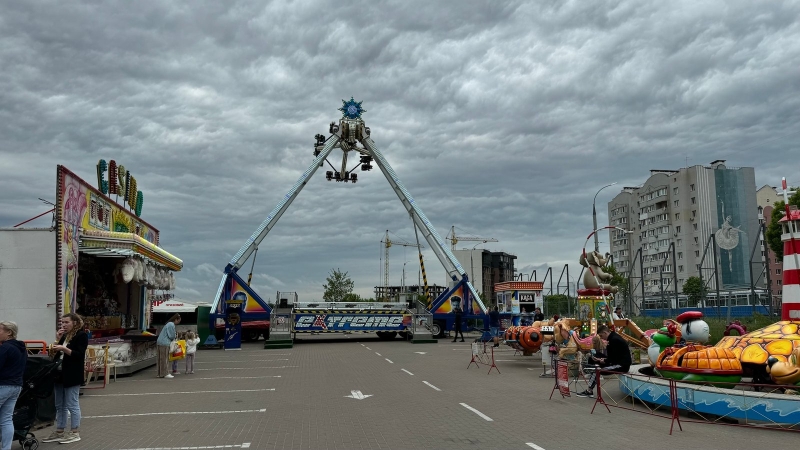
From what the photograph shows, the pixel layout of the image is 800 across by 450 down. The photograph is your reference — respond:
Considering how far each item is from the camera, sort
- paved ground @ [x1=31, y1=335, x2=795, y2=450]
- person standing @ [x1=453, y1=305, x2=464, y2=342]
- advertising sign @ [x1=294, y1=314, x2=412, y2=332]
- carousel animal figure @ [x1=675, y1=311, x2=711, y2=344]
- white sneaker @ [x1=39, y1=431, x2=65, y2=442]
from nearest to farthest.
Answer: paved ground @ [x1=31, y1=335, x2=795, y2=450]
white sneaker @ [x1=39, y1=431, x2=65, y2=442]
carousel animal figure @ [x1=675, y1=311, x2=711, y2=344]
advertising sign @ [x1=294, y1=314, x2=412, y2=332]
person standing @ [x1=453, y1=305, x2=464, y2=342]

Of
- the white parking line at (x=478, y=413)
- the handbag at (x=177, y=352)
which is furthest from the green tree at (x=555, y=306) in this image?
the white parking line at (x=478, y=413)

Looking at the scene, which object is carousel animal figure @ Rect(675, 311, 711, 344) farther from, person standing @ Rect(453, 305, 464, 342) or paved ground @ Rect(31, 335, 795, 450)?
person standing @ Rect(453, 305, 464, 342)

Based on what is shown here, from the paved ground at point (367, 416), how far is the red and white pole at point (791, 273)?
3268 mm

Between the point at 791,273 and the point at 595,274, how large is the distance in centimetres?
597

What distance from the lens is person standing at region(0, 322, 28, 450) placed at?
7168mm

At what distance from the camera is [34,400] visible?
8258mm

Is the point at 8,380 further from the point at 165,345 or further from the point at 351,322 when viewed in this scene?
the point at 351,322

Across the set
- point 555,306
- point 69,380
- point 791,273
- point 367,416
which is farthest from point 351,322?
point 555,306

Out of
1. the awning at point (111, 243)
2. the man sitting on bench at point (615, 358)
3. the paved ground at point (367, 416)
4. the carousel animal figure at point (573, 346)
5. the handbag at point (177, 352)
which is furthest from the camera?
the handbag at point (177, 352)

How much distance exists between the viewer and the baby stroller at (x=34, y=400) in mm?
7980

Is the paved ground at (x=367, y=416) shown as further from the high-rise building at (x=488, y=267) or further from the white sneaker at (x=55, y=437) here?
the high-rise building at (x=488, y=267)

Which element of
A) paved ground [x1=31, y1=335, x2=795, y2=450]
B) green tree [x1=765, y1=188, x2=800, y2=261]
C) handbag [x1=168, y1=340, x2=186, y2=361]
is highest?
green tree [x1=765, y1=188, x2=800, y2=261]

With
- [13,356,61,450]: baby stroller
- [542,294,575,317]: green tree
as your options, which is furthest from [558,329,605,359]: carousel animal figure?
[542,294,575,317]: green tree

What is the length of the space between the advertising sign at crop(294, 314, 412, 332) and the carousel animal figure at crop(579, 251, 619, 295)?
1618 centimetres
